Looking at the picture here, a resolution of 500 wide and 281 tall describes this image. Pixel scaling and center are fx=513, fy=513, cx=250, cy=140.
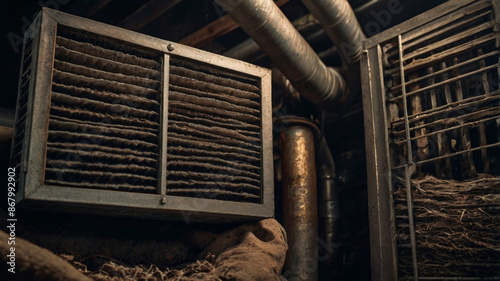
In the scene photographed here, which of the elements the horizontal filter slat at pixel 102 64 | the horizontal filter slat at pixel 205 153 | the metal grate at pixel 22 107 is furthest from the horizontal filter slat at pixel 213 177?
the metal grate at pixel 22 107

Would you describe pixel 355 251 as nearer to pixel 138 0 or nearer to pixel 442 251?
pixel 442 251

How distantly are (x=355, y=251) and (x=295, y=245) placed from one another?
1090 mm

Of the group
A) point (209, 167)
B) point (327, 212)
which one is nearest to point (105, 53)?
point (209, 167)

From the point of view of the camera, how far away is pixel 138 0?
5.38m

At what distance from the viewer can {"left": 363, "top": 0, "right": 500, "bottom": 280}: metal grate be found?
3.74 metres

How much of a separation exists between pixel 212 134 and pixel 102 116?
86cm

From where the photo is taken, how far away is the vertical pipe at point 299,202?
496cm

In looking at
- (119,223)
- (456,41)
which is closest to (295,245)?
(119,223)

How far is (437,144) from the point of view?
13.7ft

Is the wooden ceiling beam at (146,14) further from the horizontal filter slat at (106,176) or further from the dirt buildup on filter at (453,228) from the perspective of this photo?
the dirt buildup on filter at (453,228)

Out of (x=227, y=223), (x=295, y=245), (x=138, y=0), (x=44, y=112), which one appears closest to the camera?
(x=44, y=112)

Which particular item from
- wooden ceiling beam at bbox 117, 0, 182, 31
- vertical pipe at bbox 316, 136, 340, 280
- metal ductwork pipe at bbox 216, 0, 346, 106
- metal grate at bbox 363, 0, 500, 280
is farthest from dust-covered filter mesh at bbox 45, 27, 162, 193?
vertical pipe at bbox 316, 136, 340, 280

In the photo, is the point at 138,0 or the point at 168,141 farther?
the point at 138,0

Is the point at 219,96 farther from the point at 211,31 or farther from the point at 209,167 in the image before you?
the point at 211,31
